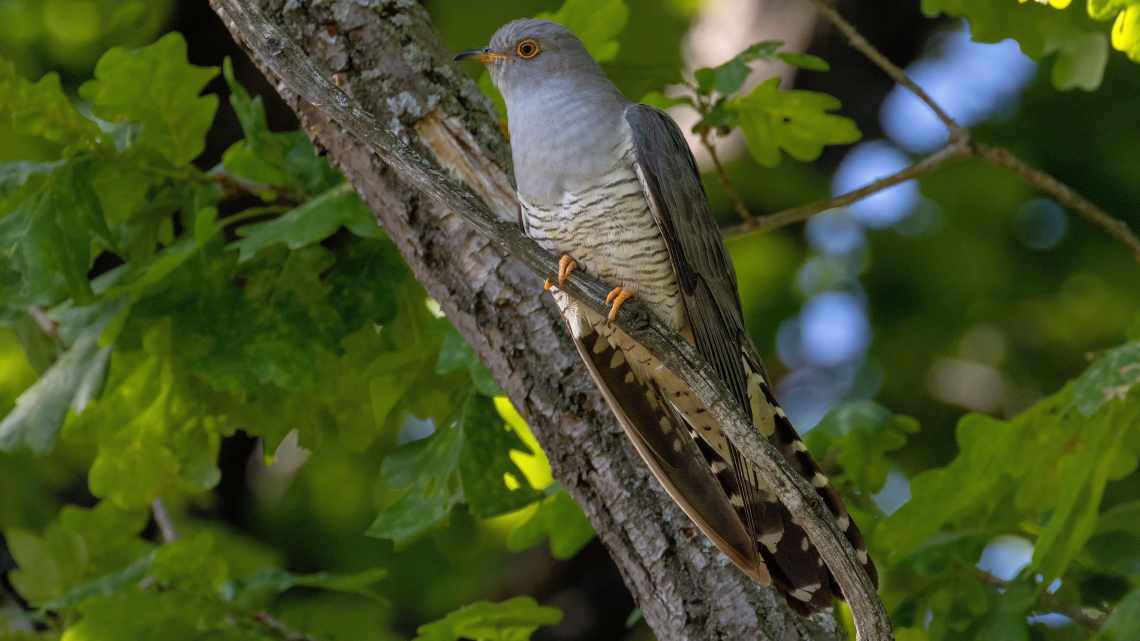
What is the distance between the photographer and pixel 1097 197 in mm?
6453

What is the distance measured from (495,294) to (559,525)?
2.45 ft

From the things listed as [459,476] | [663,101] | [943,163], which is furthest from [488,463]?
[943,163]

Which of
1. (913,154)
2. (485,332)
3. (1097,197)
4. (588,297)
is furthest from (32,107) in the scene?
(1097,197)

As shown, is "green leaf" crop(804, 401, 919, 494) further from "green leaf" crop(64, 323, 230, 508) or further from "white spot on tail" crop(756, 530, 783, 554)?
"green leaf" crop(64, 323, 230, 508)

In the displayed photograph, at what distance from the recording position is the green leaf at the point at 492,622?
3219mm

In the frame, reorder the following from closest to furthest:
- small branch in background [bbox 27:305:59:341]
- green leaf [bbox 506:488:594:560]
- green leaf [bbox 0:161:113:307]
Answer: green leaf [bbox 0:161:113:307] < green leaf [bbox 506:488:594:560] < small branch in background [bbox 27:305:59:341]

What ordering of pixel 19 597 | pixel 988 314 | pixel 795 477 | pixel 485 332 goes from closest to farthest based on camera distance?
pixel 795 477 → pixel 485 332 → pixel 19 597 → pixel 988 314

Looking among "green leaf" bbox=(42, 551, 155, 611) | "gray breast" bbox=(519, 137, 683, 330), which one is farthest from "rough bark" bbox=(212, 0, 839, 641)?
"green leaf" bbox=(42, 551, 155, 611)

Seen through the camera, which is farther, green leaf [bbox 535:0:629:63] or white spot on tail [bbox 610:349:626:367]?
green leaf [bbox 535:0:629:63]

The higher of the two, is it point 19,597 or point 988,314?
point 19,597

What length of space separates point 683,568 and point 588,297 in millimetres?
626

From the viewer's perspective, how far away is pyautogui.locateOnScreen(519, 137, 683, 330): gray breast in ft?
10.8

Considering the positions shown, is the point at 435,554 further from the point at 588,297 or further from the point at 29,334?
the point at 588,297

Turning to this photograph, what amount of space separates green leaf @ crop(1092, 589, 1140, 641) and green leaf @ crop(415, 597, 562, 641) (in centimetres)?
127
